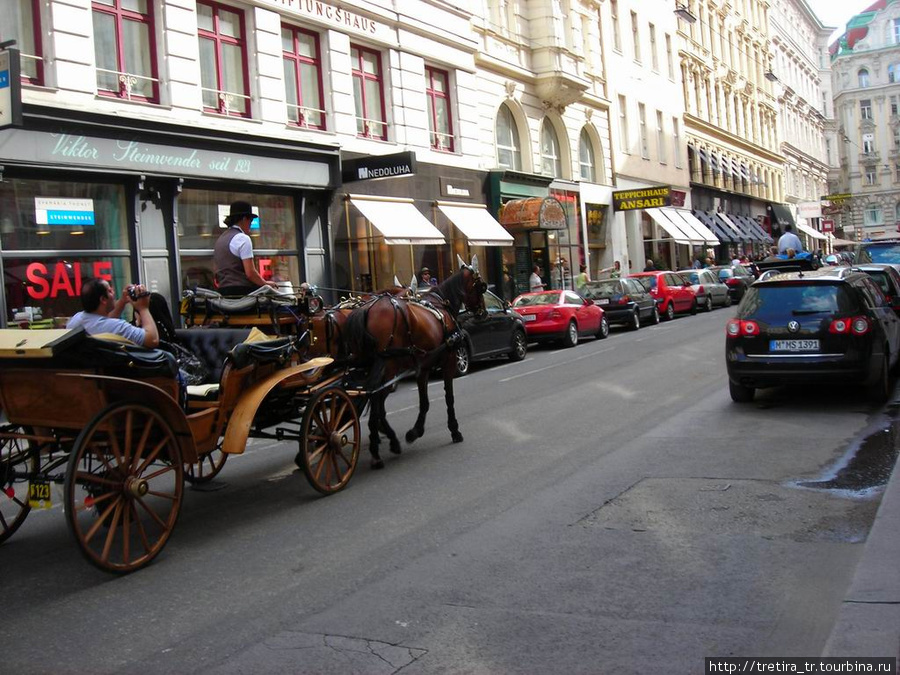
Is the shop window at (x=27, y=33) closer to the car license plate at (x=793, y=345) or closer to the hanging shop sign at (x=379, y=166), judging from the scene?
the hanging shop sign at (x=379, y=166)

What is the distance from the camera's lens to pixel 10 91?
13.1 metres

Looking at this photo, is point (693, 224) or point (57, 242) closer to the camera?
point (57, 242)

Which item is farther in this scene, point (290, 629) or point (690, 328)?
point (690, 328)

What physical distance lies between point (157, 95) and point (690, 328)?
14308mm

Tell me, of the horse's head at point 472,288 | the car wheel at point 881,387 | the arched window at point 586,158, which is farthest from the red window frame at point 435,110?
the car wheel at point 881,387

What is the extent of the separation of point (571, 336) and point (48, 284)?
11416 millimetres

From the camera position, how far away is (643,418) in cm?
1044

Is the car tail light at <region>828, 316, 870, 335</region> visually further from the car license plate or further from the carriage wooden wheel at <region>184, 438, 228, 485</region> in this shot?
the carriage wooden wheel at <region>184, 438, 228, 485</region>

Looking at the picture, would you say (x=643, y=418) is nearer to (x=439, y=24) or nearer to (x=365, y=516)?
(x=365, y=516)

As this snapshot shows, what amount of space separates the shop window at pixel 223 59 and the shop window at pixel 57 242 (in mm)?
3612

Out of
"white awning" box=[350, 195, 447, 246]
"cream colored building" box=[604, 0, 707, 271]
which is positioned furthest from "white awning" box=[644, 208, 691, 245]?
"white awning" box=[350, 195, 447, 246]

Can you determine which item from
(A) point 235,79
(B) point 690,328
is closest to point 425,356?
(A) point 235,79

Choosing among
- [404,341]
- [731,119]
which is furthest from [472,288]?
[731,119]

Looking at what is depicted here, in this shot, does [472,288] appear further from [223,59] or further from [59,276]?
[223,59]
